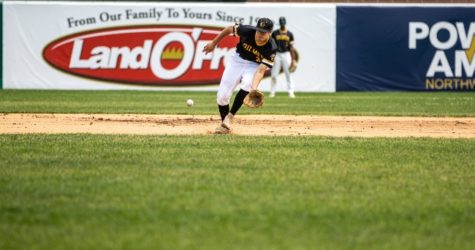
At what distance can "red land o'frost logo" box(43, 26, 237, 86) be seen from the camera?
22.8 m

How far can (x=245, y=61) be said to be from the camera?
467 inches

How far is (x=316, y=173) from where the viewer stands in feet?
25.3

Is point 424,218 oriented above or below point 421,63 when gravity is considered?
above

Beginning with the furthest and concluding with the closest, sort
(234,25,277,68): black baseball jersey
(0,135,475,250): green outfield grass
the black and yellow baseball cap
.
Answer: (234,25,277,68): black baseball jersey
the black and yellow baseball cap
(0,135,475,250): green outfield grass

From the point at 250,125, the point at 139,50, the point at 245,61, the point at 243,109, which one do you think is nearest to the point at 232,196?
the point at 245,61

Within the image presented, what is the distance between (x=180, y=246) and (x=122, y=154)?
397 centimetres

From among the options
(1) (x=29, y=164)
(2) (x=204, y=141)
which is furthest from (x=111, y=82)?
(1) (x=29, y=164)

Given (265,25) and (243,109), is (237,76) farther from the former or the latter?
(243,109)

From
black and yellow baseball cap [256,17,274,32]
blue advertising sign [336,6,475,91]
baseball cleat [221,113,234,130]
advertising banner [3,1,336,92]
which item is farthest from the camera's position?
blue advertising sign [336,6,475,91]

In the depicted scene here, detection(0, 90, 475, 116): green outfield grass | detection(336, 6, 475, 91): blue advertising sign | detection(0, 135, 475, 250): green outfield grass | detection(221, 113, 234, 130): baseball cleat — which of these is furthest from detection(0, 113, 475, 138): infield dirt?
→ detection(336, 6, 475, 91): blue advertising sign

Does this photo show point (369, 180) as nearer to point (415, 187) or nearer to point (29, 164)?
point (415, 187)

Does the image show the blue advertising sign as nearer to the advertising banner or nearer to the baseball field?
the advertising banner

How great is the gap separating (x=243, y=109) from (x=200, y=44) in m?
5.52

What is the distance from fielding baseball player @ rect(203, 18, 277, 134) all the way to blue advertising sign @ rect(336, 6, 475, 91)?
11.6 meters
